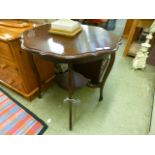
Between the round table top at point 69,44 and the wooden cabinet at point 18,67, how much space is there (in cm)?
14

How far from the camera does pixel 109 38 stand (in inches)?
42.1

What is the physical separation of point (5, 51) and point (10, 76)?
0.97 ft

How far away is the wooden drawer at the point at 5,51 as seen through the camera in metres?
1.16

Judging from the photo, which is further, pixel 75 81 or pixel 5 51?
pixel 75 81

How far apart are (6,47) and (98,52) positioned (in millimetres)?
757

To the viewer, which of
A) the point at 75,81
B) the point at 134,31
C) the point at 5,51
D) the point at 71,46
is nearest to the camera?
the point at 71,46

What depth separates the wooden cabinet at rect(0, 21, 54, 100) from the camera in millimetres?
1153

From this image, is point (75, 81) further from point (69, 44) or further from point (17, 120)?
point (17, 120)

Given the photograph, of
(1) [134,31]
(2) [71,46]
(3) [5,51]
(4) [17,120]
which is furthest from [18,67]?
(1) [134,31]

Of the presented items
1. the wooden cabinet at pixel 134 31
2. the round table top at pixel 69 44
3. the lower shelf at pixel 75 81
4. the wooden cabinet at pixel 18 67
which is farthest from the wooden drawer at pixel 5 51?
the wooden cabinet at pixel 134 31

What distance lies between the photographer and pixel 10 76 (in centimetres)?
142

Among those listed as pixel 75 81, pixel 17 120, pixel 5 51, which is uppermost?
pixel 5 51
